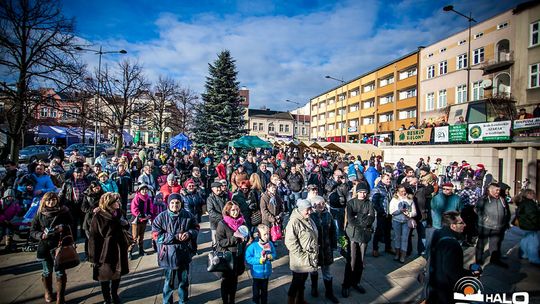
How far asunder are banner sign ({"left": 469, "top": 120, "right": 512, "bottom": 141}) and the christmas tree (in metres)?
19.6

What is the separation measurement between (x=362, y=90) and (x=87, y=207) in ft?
171

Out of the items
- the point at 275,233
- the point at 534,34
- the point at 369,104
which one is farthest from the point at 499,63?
the point at 275,233

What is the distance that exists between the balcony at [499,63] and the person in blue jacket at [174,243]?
31.5 meters

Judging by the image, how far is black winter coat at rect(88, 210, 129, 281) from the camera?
4.03m

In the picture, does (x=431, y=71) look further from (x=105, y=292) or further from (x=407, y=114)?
(x=105, y=292)

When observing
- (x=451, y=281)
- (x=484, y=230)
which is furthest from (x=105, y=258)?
(x=484, y=230)

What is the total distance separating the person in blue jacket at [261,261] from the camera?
4.05 meters

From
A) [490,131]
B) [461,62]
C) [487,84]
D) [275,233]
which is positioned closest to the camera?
[275,233]

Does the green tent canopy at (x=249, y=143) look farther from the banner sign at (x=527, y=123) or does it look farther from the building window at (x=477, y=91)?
the building window at (x=477, y=91)

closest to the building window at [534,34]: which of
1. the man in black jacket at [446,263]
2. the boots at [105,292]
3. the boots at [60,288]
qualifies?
the man in black jacket at [446,263]

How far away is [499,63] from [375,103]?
22.3 meters

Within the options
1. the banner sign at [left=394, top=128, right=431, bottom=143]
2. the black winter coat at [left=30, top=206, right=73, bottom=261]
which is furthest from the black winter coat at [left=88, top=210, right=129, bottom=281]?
the banner sign at [left=394, top=128, right=431, bottom=143]

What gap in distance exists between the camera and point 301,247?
412 centimetres

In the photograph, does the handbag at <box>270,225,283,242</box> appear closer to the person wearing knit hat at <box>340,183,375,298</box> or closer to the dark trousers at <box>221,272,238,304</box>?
the person wearing knit hat at <box>340,183,375,298</box>
